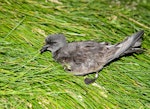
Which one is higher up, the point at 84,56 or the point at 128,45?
the point at 128,45

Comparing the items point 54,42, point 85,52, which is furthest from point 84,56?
point 54,42

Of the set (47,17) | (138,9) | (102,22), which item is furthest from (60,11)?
(138,9)

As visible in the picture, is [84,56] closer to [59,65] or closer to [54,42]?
[59,65]

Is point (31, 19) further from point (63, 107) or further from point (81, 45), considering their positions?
point (63, 107)

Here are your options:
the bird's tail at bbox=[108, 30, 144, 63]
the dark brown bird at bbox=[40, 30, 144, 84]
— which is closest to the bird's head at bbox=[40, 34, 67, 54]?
the dark brown bird at bbox=[40, 30, 144, 84]

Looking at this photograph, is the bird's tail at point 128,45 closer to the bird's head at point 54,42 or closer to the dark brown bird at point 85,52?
the dark brown bird at point 85,52
